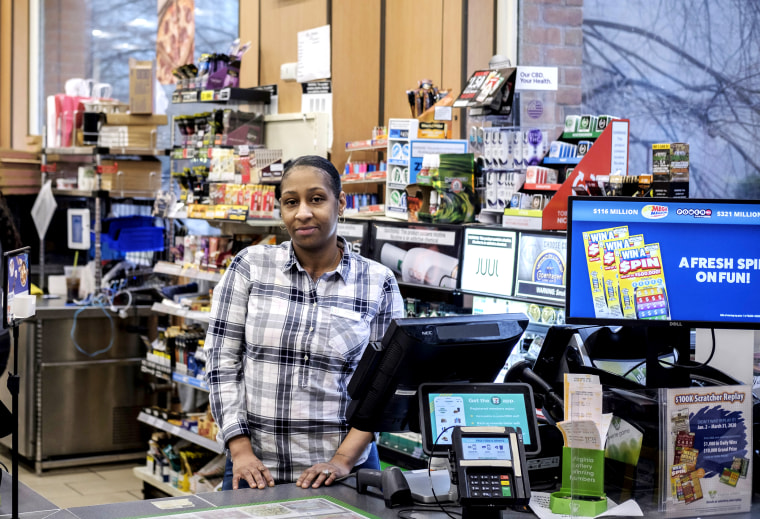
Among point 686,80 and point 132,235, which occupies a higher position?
point 686,80

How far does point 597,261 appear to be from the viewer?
2.52 m

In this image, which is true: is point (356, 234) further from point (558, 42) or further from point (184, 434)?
point (184, 434)

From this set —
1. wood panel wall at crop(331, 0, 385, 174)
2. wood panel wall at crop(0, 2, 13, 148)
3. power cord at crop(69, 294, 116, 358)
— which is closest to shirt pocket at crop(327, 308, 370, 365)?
wood panel wall at crop(331, 0, 385, 174)

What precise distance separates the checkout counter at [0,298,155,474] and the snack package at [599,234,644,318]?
4903mm

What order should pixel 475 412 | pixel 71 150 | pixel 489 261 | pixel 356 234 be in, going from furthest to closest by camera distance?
pixel 71 150
pixel 356 234
pixel 489 261
pixel 475 412

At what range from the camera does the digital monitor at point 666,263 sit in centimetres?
249

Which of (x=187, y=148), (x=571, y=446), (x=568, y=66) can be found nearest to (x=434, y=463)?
(x=571, y=446)

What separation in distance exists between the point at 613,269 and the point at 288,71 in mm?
3796

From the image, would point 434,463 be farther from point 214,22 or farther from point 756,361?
point 214,22

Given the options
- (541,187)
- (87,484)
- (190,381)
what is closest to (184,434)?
(190,381)

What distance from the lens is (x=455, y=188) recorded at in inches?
149

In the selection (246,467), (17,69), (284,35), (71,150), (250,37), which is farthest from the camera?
(17,69)

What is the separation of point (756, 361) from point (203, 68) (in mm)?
4130

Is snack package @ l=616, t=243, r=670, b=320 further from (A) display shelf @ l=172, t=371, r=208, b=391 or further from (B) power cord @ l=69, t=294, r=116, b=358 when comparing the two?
(B) power cord @ l=69, t=294, r=116, b=358
